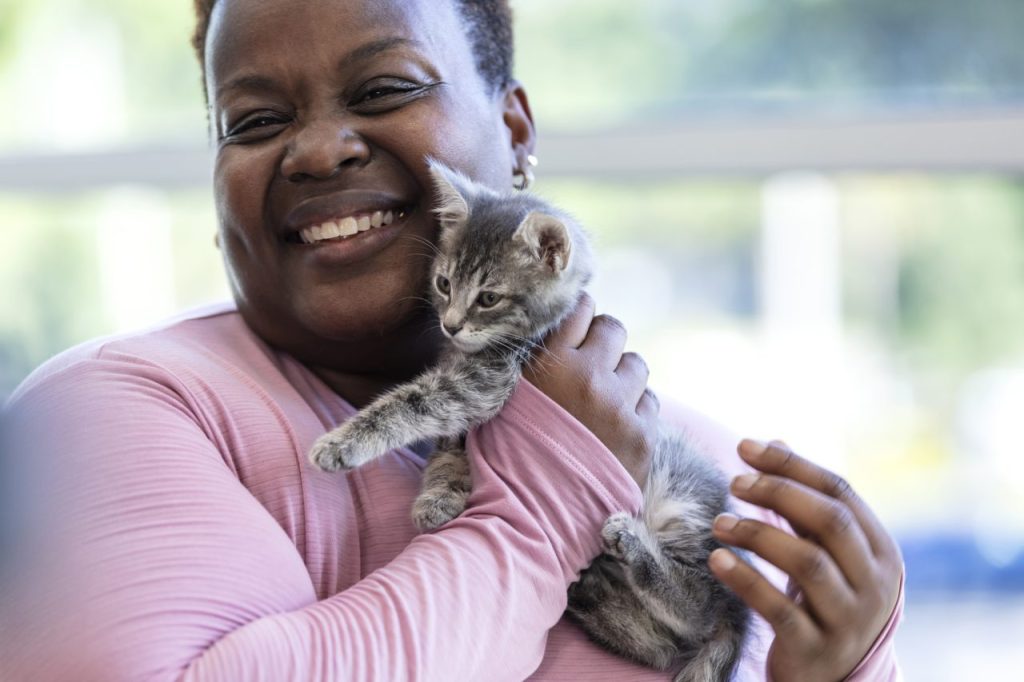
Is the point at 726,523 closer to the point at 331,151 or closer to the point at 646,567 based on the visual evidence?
the point at 646,567

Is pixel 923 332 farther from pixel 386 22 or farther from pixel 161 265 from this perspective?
pixel 161 265

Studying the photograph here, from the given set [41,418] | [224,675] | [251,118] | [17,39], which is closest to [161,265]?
[17,39]

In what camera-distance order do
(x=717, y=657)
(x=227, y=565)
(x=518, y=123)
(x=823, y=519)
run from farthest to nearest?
1. (x=518, y=123)
2. (x=717, y=657)
3. (x=823, y=519)
4. (x=227, y=565)

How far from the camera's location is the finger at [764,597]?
1121 mm

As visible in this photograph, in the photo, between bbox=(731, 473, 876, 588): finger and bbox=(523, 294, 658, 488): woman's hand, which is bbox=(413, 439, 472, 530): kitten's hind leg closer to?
bbox=(523, 294, 658, 488): woman's hand

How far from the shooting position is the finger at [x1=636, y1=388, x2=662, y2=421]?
136cm

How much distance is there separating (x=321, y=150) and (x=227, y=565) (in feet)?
1.83

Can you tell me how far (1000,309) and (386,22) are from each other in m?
2.08

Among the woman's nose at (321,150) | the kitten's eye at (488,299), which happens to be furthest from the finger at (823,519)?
the woman's nose at (321,150)

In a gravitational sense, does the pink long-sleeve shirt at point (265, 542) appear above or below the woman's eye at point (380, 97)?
below

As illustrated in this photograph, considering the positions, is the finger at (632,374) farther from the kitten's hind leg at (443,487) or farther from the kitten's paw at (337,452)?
the kitten's paw at (337,452)

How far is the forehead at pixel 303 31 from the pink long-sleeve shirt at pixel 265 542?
0.38 m

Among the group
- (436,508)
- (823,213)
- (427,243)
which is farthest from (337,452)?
(823,213)

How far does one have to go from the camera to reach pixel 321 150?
4.38ft
